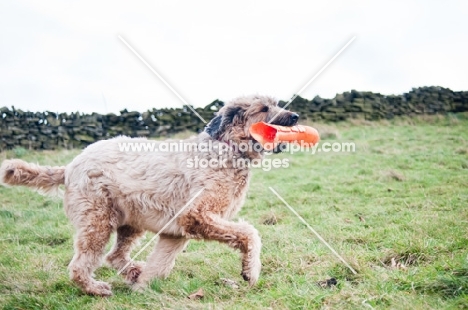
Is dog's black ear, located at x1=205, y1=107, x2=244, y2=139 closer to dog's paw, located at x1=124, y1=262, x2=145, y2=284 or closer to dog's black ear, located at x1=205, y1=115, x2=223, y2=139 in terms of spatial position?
dog's black ear, located at x1=205, y1=115, x2=223, y2=139

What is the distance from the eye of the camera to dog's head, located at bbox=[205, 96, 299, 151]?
5.43m

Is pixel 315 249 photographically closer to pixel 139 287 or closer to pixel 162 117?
pixel 139 287

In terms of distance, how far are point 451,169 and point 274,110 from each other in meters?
6.45

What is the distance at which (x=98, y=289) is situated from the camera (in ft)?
15.9

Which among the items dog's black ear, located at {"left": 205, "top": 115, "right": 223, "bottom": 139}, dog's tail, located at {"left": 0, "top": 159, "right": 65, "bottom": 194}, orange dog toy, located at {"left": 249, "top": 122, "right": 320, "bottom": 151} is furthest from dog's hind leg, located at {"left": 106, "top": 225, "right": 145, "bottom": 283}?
orange dog toy, located at {"left": 249, "top": 122, "right": 320, "bottom": 151}

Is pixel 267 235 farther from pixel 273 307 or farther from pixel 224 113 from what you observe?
pixel 273 307

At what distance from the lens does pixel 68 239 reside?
22.5ft

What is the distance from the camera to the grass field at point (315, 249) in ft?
12.7

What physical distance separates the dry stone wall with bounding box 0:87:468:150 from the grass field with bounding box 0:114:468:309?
6.77 metres

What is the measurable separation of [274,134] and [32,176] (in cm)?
299

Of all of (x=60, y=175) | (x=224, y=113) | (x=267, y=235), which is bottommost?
(x=267, y=235)

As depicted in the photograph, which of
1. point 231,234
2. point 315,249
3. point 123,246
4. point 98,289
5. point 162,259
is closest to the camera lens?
point 231,234

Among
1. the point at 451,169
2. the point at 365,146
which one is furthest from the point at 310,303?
the point at 365,146

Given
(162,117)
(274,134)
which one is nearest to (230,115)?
(274,134)
